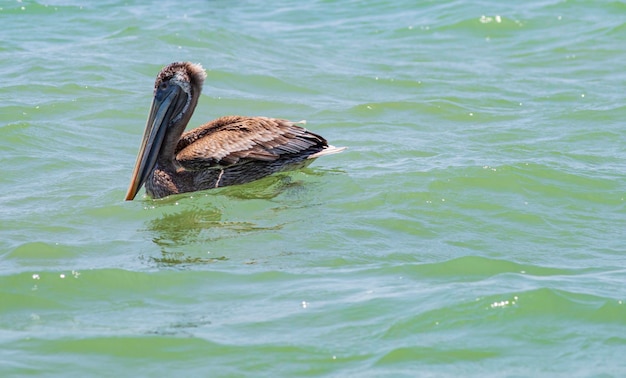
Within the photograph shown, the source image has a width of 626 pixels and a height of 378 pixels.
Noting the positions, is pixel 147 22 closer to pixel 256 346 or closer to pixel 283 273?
pixel 283 273

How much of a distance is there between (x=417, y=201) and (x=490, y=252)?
3.66 feet

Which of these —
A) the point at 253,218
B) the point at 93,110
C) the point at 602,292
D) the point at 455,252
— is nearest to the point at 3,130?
the point at 93,110

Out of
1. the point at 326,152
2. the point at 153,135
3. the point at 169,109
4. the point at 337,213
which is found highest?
the point at 169,109

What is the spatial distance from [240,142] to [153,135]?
66 centimetres

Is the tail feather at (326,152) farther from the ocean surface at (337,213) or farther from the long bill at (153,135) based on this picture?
the long bill at (153,135)

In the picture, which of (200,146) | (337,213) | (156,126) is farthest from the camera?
(156,126)

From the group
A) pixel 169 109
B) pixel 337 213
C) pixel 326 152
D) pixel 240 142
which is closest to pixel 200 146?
pixel 240 142

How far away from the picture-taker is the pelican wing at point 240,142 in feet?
26.3

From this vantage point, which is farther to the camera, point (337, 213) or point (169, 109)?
point (169, 109)

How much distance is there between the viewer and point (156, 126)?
820 cm

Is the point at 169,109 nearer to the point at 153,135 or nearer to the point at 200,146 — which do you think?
the point at 153,135

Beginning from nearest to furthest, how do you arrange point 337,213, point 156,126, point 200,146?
point 337,213 < point 200,146 < point 156,126

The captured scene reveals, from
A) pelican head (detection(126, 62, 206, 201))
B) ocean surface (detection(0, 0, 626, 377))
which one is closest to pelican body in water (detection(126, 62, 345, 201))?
pelican head (detection(126, 62, 206, 201))

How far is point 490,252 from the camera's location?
6559mm
